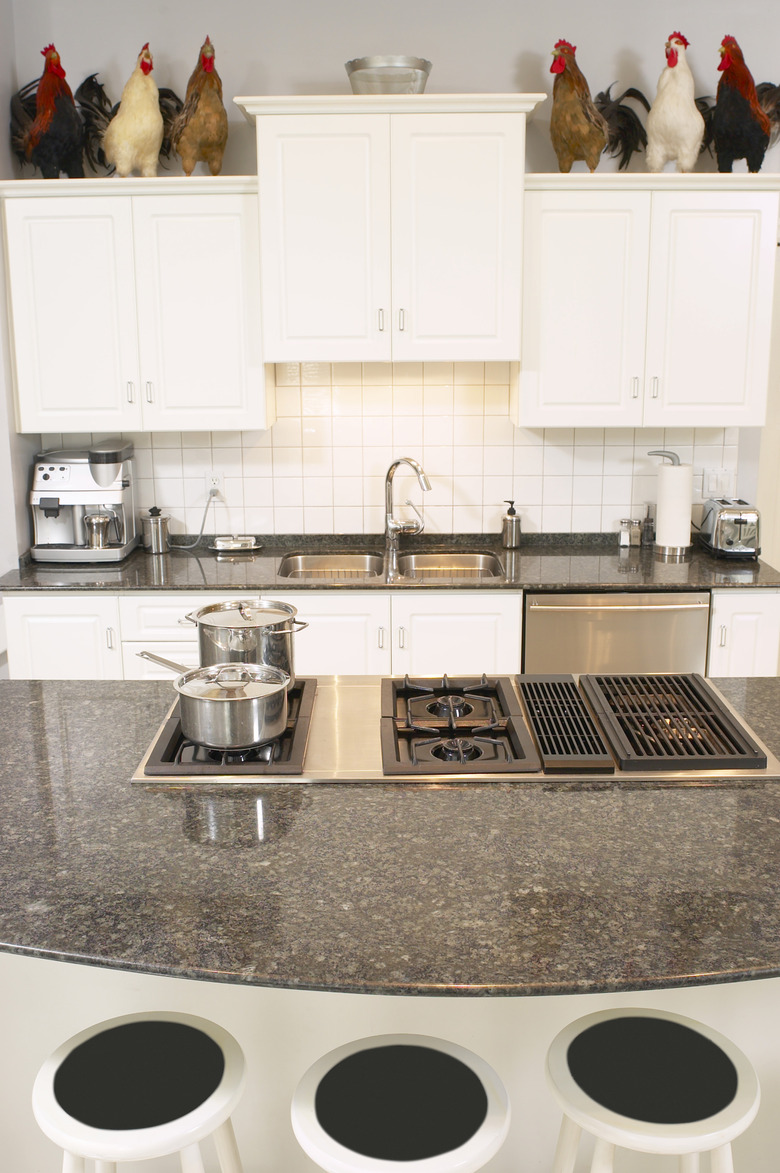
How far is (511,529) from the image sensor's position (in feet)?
13.1

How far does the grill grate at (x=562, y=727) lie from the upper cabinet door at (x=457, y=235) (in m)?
1.62

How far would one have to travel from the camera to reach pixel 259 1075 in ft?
5.78

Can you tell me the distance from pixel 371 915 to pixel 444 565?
265 cm

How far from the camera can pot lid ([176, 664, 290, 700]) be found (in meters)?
1.85

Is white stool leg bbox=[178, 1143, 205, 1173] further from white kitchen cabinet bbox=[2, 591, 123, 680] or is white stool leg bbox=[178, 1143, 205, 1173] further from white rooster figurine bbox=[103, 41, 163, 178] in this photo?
white rooster figurine bbox=[103, 41, 163, 178]

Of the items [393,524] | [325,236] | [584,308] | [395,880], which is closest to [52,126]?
[325,236]

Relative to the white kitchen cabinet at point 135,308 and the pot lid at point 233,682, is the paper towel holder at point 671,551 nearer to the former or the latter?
the white kitchen cabinet at point 135,308

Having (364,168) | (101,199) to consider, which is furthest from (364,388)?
(101,199)

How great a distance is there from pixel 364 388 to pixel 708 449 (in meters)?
1.37

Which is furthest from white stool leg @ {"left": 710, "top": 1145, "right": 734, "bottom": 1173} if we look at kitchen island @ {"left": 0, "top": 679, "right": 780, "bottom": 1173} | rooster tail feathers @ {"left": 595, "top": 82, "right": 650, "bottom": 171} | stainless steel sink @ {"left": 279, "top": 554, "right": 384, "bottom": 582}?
rooster tail feathers @ {"left": 595, "top": 82, "right": 650, "bottom": 171}

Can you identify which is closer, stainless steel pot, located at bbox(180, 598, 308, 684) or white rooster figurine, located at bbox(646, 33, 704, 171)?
stainless steel pot, located at bbox(180, 598, 308, 684)

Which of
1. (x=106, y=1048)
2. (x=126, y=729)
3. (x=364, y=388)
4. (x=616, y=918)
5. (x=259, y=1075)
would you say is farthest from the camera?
(x=364, y=388)

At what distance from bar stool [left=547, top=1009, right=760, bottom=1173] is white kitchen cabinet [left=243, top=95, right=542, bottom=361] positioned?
2484 mm

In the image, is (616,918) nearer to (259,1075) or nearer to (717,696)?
(259,1075)
